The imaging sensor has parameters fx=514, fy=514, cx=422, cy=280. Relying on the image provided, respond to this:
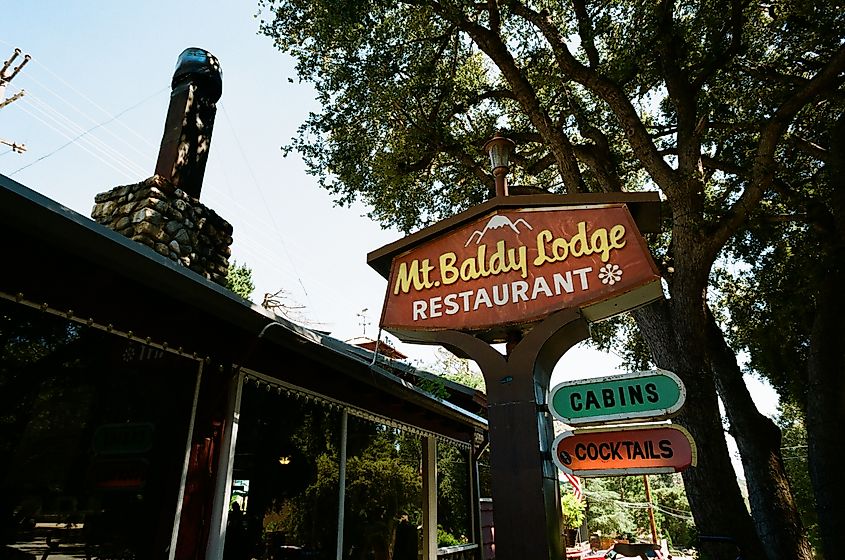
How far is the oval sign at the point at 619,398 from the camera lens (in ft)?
9.05

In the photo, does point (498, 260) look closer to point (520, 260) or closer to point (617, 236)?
point (520, 260)

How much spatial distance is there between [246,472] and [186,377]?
1.16 metres

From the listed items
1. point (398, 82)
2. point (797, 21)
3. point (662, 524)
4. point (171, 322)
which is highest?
point (797, 21)

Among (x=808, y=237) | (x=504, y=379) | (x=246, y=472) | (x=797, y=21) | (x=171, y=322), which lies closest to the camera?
(x=504, y=379)

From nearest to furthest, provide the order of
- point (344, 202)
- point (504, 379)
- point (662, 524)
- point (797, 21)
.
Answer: point (504, 379) < point (797, 21) < point (344, 202) < point (662, 524)

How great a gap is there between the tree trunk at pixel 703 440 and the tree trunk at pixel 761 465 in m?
0.72

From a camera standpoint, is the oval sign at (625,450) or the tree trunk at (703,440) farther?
the tree trunk at (703,440)

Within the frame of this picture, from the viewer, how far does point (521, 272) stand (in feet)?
11.5

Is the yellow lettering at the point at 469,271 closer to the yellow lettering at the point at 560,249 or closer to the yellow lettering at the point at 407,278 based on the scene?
the yellow lettering at the point at 407,278

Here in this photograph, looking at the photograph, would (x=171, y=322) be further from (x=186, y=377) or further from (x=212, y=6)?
(x=212, y=6)

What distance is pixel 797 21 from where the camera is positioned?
27.8 ft

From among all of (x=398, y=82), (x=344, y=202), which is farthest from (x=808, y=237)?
(x=344, y=202)

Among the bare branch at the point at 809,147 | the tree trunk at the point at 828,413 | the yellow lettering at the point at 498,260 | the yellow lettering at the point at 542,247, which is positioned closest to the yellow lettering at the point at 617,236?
the yellow lettering at the point at 542,247

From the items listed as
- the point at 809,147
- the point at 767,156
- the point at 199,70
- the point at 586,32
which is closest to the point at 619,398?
the point at 767,156
